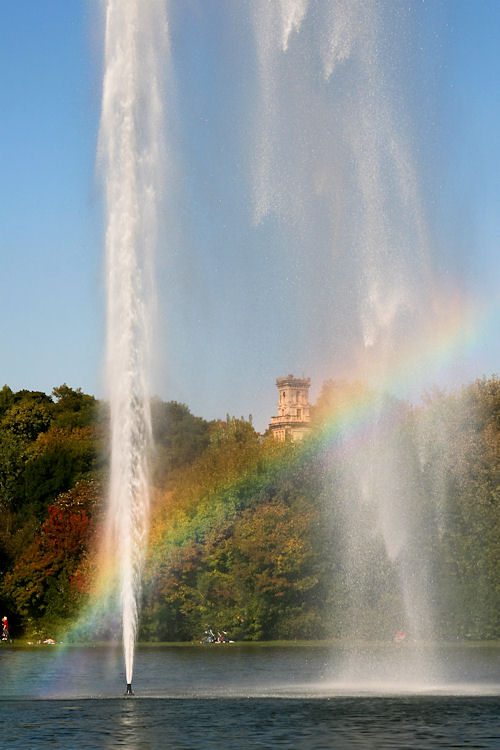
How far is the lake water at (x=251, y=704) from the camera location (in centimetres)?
2788

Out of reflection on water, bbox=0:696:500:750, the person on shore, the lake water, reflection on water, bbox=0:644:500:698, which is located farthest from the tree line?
reflection on water, bbox=0:696:500:750

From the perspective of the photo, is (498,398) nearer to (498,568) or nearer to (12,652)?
(498,568)

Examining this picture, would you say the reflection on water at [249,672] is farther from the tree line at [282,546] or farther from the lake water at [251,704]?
the tree line at [282,546]

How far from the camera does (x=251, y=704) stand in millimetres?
35344

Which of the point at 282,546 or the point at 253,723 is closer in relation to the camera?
the point at 253,723

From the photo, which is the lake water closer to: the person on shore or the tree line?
the tree line

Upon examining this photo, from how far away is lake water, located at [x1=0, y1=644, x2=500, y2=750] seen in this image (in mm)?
27875

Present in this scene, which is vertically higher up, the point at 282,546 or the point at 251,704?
the point at 282,546

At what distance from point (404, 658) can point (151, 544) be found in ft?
88.3

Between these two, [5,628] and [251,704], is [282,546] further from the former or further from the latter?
[251,704]

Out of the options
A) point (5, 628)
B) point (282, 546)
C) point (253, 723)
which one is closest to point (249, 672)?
point (253, 723)

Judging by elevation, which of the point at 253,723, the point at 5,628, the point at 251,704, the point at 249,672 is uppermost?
the point at 5,628

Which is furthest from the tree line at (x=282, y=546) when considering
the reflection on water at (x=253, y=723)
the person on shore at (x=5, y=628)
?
the reflection on water at (x=253, y=723)

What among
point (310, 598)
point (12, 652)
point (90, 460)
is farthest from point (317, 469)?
point (90, 460)
